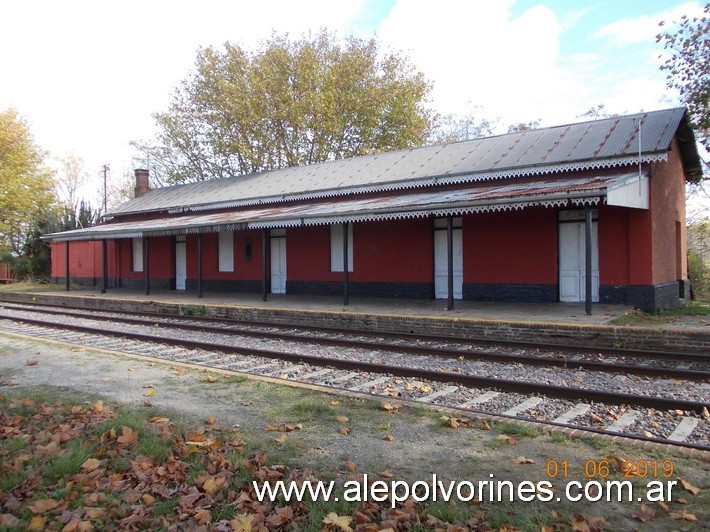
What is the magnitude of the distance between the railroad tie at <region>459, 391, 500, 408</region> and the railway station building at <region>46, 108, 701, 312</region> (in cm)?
593

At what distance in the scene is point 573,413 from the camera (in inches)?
220

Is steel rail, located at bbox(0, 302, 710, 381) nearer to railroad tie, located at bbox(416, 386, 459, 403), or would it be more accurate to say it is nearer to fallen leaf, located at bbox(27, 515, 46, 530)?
railroad tie, located at bbox(416, 386, 459, 403)

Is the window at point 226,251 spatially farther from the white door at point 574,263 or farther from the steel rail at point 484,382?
the white door at point 574,263

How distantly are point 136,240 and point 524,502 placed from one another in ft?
82.5

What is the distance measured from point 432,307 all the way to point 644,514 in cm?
1080

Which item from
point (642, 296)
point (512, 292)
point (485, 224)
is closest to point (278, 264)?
point (485, 224)

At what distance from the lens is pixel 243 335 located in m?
11.5

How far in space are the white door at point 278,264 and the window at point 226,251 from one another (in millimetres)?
Result: 2093

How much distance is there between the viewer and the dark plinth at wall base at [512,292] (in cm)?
1408

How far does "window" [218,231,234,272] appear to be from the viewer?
842 inches

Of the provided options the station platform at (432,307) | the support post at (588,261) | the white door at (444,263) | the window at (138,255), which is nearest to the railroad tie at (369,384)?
the station platform at (432,307)

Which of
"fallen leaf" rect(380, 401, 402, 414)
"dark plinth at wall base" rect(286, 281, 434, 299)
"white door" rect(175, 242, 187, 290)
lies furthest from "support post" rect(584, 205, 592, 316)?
"white door" rect(175, 242, 187, 290)

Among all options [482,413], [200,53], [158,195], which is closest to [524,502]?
[482,413]

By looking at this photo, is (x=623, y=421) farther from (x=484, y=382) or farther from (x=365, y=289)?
(x=365, y=289)
